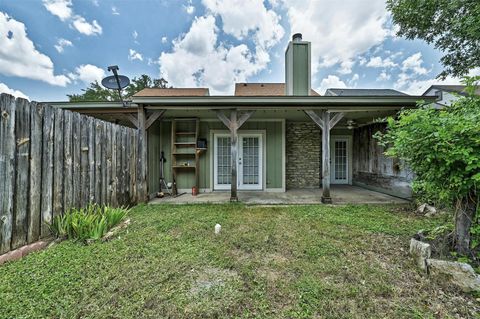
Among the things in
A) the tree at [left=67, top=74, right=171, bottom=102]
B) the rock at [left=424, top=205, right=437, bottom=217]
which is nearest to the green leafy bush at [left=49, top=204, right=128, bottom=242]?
the rock at [left=424, top=205, right=437, bottom=217]

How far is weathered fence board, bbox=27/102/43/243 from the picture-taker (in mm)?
2180

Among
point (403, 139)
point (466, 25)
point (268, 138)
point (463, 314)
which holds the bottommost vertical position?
point (463, 314)

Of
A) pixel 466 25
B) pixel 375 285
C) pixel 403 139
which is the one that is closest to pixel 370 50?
pixel 466 25

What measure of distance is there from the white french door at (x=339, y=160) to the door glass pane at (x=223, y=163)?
164 inches

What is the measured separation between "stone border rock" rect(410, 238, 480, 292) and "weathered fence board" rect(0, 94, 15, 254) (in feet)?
13.7

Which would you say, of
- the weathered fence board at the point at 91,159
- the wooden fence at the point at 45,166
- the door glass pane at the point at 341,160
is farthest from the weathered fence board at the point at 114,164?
the door glass pane at the point at 341,160

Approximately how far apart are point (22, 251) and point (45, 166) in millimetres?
951

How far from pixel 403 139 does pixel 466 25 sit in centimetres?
692

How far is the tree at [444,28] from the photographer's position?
591 centimetres

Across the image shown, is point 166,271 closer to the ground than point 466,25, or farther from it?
closer to the ground

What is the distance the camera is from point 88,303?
58.1 inches

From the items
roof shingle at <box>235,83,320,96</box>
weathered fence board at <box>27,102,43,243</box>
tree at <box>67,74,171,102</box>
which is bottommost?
weathered fence board at <box>27,102,43,243</box>

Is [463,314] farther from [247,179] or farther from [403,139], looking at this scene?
[247,179]

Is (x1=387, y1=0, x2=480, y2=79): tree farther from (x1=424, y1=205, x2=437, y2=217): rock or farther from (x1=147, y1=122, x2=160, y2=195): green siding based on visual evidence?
(x1=147, y1=122, x2=160, y2=195): green siding
